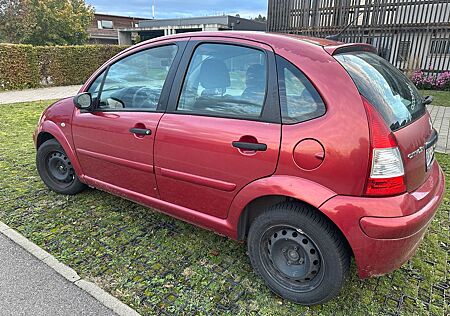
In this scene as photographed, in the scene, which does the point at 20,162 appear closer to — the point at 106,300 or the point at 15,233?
the point at 15,233

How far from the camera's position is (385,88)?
6.90 feet

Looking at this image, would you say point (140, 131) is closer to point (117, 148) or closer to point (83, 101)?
point (117, 148)

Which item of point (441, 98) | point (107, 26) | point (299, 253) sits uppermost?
point (107, 26)

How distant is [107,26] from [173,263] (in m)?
46.9

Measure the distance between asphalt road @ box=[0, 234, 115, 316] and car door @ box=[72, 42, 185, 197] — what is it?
0.91m

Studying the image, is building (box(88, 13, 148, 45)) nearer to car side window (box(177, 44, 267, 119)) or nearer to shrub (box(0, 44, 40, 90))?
shrub (box(0, 44, 40, 90))

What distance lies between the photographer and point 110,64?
9.97 feet

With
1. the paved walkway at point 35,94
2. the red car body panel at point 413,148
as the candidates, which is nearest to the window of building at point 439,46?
the red car body panel at point 413,148

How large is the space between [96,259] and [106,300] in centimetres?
50

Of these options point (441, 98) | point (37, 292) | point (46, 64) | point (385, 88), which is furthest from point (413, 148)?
point (46, 64)

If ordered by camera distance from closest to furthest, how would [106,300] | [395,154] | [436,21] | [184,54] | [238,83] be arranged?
[395,154] < [106,300] < [238,83] < [184,54] < [436,21]

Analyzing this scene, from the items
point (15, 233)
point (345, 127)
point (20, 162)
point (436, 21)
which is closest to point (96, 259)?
point (15, 233)

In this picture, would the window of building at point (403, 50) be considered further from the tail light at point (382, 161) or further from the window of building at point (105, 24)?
the window of building at point (105, 24)

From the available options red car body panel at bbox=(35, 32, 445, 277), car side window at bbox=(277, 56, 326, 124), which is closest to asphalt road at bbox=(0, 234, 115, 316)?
red car body panel at bbox=(35, 32, 445, 277)
